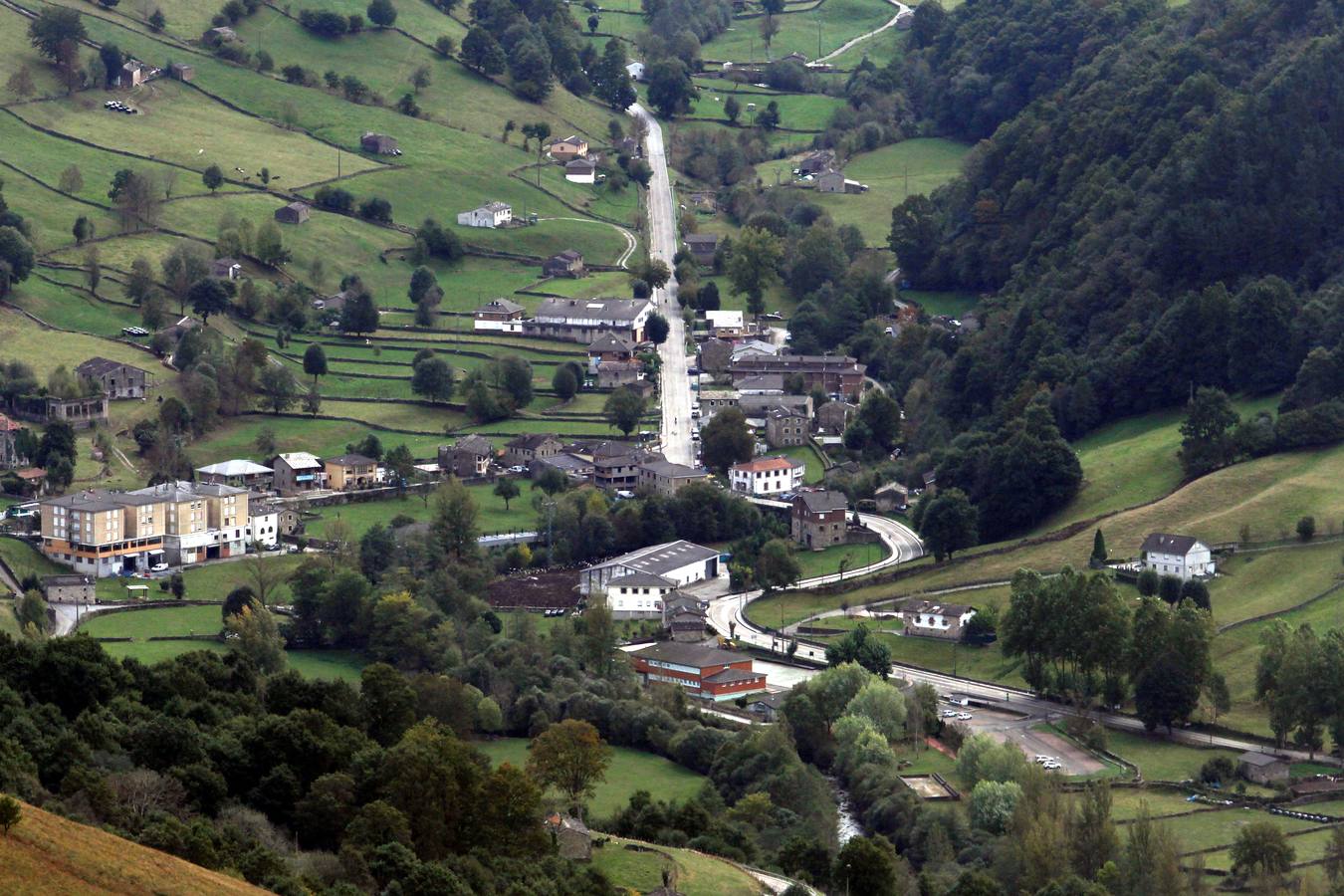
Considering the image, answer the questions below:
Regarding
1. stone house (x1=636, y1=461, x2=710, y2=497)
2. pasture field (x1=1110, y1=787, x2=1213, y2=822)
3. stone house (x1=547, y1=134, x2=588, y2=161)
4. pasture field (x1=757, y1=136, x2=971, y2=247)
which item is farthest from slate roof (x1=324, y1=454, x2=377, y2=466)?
stone house (x1=547, y1=134, x2=588, y2=161)

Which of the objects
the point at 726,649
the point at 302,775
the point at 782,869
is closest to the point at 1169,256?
the point at 726,649

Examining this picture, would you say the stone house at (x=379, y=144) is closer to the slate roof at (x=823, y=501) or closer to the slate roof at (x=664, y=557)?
Answer: the slate roof at (x=823, y=501)

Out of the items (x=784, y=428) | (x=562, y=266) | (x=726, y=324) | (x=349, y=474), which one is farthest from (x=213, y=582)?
(x=562, y=266)

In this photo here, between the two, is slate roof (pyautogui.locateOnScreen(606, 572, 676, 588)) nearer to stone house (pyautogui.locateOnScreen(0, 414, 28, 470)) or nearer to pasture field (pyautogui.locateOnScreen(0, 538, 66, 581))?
pasture field (pyautogui.locateOnScreen(0, 538, 66, 581))

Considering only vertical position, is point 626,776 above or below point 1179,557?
below

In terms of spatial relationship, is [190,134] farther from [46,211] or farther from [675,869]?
[675,869]

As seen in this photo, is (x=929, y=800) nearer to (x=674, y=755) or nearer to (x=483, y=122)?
(x=674, y=755)
